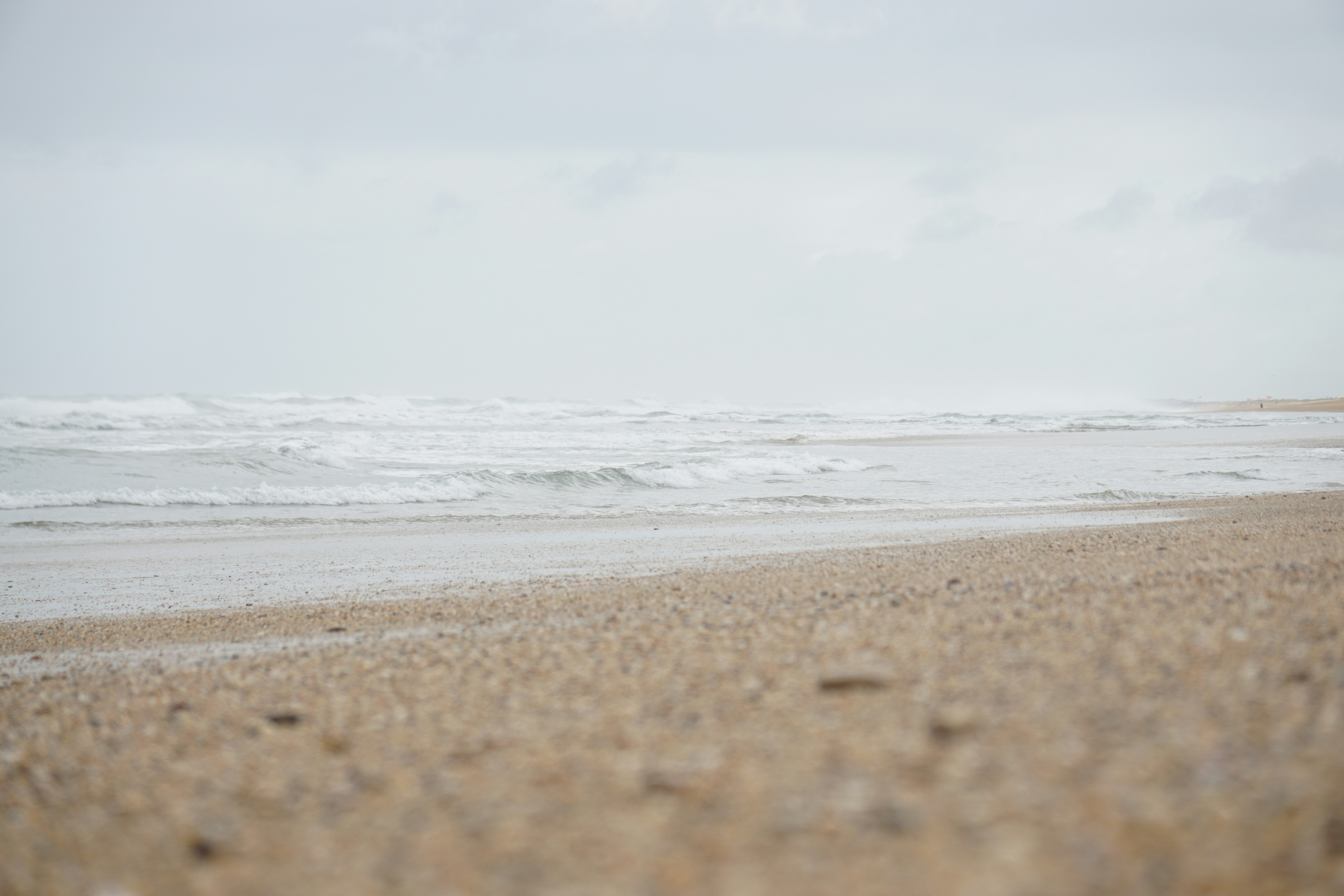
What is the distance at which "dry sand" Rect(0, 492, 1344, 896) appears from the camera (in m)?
2.13

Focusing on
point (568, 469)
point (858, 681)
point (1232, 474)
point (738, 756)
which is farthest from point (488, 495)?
point (1232, 474)

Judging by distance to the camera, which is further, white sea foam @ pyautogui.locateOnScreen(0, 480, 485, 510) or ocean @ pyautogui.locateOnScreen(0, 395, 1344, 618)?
white sea foam @ pyautogui.locateOnScreen(0, 480, 485, 510)

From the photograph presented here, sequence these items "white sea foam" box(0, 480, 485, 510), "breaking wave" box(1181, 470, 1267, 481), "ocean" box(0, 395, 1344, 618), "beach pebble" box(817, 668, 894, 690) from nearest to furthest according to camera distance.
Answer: "beach pebble" box(817, 668, 894, 690)
"ocean" box(0, 395, 1344, 618)
"white sea foam" box(0, 480, 485, 510)
"breaking wave" box(1181, 470, 1267, 481)

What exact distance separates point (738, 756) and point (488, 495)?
50.8ft

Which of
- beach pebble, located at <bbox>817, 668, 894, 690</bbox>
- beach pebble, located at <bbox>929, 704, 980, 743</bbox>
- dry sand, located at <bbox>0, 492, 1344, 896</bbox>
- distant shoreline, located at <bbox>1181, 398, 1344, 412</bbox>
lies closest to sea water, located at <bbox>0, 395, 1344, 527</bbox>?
dry sand, located at <bbox>0, 492, 1344, 896</bbox>

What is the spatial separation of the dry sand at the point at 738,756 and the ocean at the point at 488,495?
4.22 metres

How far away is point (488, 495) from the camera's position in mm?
17719

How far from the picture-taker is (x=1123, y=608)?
474 centimetres

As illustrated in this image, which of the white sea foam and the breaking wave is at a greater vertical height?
the white sea foam

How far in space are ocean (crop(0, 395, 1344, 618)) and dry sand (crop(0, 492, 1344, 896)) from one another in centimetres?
422

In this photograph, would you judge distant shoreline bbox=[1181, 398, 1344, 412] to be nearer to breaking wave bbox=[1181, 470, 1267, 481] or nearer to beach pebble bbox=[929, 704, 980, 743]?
breaking wave bbox=[1181, 470, 1267, 481]

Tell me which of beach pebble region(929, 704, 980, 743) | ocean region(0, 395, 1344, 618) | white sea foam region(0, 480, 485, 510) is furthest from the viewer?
white sea foam region(0, 480, 485, 510)

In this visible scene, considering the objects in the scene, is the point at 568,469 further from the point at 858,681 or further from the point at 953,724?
the point at 953,724

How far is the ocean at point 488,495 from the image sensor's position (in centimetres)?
980
